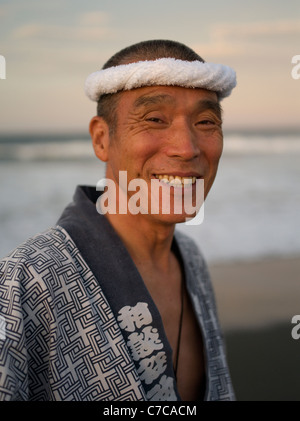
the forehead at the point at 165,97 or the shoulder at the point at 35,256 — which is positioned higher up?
the forehead at the point at 165,97

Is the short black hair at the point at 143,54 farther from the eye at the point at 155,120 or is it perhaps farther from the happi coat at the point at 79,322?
the happi coat at the point at 79,322

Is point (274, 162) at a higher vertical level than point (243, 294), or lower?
higher

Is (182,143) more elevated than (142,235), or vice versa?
(182,143)

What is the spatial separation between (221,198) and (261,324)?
17.9 feet

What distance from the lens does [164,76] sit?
191 centimetres

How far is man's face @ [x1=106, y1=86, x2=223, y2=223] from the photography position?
1.94 m

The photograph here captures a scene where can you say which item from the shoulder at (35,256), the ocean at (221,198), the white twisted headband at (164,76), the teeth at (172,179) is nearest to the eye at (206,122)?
the white twisted headband at (164,76)

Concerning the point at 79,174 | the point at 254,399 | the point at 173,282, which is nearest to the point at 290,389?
the point at 254,399

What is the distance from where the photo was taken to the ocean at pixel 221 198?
6969 millimetres

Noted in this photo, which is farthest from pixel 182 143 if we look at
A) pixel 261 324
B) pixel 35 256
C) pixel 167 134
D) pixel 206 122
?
pixel 261 324

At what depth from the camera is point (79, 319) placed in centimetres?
178

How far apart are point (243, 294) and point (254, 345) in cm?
99

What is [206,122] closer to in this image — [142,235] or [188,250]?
[142,235]
